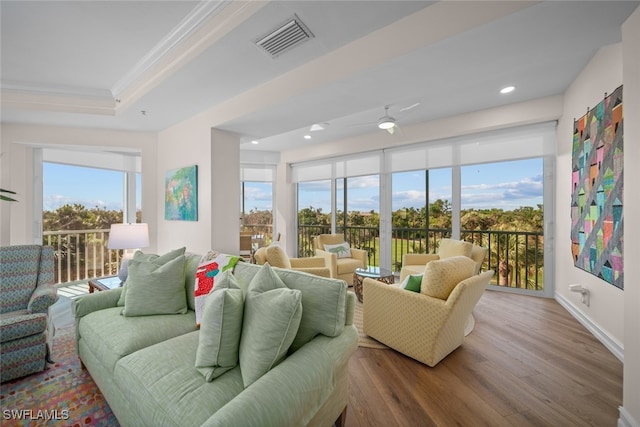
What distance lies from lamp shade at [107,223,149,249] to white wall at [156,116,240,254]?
64 cm

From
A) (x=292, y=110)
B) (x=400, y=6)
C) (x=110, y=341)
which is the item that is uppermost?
(x=400, y=6)

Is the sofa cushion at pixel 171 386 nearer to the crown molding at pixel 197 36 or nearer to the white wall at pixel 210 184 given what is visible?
the white wall at pixel 210 184

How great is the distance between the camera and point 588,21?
64.7 inches

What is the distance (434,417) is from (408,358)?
672 millimetres

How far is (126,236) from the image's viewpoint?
313 centimetres

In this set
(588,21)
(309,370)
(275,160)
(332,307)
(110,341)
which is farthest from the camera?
(275,160)

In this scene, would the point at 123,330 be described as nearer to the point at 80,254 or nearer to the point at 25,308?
the point at 25,308

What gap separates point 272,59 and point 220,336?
2.21 m

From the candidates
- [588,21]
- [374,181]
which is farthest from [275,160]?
[588,21]

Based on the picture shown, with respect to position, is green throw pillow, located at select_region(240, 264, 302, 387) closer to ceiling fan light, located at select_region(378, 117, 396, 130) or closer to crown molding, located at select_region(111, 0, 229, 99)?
crown molding, located at select_region(111, 0, 229, 99)

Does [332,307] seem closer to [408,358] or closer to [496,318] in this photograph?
[408,358]

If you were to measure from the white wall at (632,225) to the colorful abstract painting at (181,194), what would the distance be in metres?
3.93

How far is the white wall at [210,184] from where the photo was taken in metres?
3.52

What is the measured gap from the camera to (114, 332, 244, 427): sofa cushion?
1.17 m
